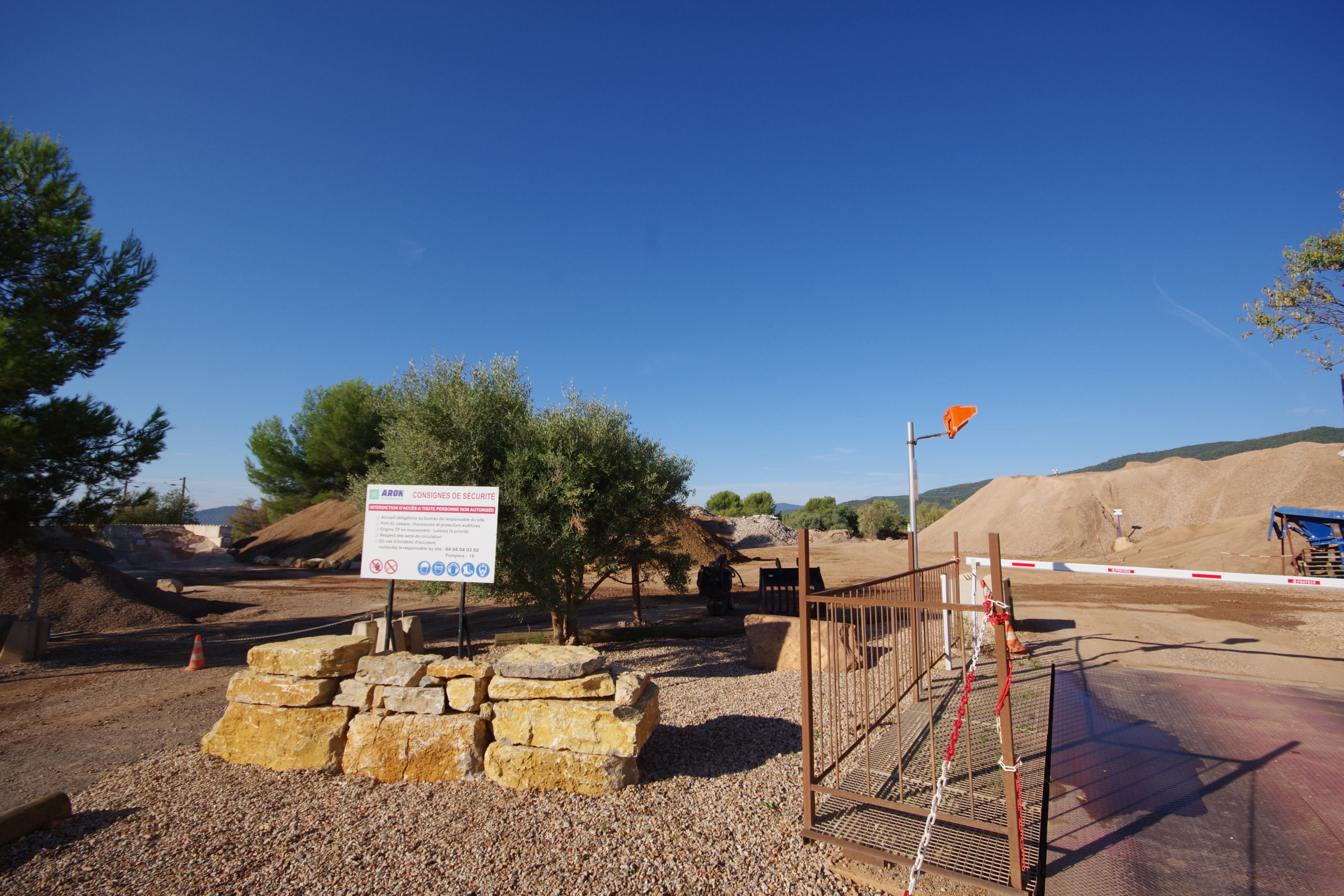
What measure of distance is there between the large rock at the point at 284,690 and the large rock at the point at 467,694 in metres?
1.14

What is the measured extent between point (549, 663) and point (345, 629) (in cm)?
1103

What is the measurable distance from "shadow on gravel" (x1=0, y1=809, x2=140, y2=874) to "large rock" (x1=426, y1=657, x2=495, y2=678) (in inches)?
87.3

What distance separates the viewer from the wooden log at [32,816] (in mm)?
3904

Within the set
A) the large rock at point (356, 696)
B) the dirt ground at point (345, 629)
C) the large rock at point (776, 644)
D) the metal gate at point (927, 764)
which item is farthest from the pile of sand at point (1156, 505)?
the large rock at point (356, 696)

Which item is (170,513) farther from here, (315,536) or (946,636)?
(946,636)

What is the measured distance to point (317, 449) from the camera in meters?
37.2

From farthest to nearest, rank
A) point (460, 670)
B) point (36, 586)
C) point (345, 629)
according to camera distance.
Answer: point (345, 629), point (36, 586), point (460, 670)

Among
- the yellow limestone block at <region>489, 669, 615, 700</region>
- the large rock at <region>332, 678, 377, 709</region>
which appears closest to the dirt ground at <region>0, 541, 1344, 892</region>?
the large rock at <region>332, 678, 377, 709</region>

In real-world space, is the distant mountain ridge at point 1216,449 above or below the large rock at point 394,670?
above

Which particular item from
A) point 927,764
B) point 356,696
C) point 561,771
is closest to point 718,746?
point 561,771

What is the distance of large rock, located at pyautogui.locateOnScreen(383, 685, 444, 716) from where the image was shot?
200 inches

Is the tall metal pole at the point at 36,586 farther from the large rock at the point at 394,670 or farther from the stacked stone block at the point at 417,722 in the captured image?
the stacked stone block at the point at 417,722

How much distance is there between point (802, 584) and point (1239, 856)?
3.08 meters

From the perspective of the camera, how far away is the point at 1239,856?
370 cm
